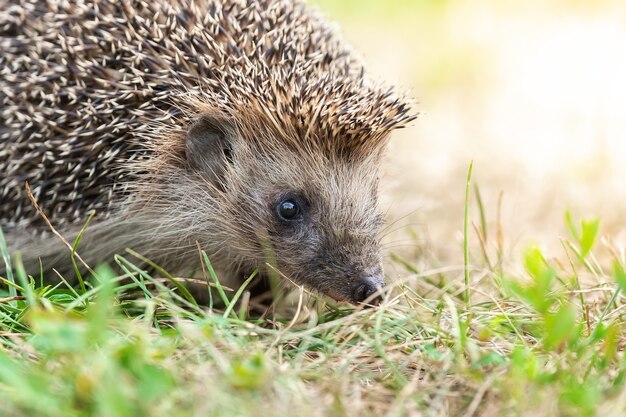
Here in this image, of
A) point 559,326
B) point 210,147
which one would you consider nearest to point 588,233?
point 559,326

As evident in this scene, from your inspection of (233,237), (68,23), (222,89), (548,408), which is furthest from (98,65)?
(548,408)

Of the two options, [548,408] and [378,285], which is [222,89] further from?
[548,408]

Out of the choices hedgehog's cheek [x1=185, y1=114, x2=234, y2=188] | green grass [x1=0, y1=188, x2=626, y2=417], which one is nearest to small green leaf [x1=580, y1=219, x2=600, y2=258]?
green grass [x1=0, y1=188, x2=626, y2=417]

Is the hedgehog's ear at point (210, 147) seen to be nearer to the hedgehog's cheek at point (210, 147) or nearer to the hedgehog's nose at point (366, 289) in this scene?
the hedgehog's cheek at point (210, 147)

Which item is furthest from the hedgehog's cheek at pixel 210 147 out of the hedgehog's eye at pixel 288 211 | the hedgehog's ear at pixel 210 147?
the hedgehog's eye at pixel 288 211

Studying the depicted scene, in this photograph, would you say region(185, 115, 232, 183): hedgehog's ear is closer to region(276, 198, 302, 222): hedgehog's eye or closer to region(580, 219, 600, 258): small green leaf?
region(276, 198, 302, 222): hedgehog's eye

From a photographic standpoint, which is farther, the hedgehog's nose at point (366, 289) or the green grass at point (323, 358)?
the hedgehog's nose at point (366, 289)

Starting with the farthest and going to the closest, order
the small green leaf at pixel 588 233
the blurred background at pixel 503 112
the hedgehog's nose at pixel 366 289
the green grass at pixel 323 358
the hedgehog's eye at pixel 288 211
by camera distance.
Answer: the blurred background at pixel 503 112 → the hedgehog's eye at pixel 288 211 → the hedgehog's nose at pixel 366 289 → the small green leaf at pixel 588 233 → the green grass at pixel 323 358

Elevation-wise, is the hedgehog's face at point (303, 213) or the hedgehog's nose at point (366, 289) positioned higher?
the hedgehog's face at point (303, 213)
